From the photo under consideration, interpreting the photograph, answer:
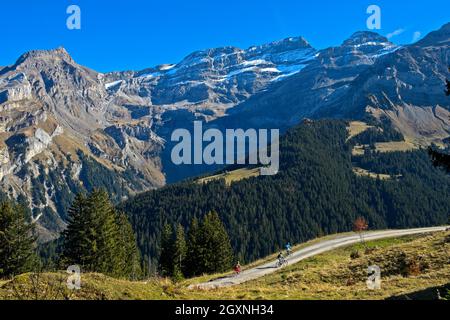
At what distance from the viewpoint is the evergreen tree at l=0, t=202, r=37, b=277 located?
63.7m

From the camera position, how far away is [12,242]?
6388cm

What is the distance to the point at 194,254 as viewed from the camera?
78.2 m

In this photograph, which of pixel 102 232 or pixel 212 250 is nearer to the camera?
pixel 102 232

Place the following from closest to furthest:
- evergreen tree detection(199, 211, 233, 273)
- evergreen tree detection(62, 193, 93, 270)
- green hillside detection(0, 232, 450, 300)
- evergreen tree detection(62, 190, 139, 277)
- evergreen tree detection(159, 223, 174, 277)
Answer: green hillside detection(0, 232, 450, 300), evergreen tree detection(62, 193, 93, 270), evergreen tree detection(62, 190, 139, 277), evergreen tree detection(199, 211, 233, 273), evergreen tree detection(159, 223, 174, 277)

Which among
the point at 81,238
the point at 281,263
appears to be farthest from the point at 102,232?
the point at 281,263

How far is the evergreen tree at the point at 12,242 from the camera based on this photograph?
63656 mm

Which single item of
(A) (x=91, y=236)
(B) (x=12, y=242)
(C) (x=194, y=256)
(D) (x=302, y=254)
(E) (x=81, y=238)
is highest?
(A) (x=91, y=236)

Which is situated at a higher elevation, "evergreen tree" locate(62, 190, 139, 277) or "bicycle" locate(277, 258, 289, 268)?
"evergreen tree" locate(62, 190, 139, 277)

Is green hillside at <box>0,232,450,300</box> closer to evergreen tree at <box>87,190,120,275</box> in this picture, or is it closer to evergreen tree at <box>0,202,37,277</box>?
evergreen tree at <box>87,190,120,275</box>

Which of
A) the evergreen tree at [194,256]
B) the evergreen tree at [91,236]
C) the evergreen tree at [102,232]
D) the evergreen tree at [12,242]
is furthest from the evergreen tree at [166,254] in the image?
the evergreen tree at [12,242]

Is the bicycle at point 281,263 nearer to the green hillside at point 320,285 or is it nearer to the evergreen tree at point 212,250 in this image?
the green hillside at point 320,285

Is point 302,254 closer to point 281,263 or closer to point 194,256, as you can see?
point 281,263

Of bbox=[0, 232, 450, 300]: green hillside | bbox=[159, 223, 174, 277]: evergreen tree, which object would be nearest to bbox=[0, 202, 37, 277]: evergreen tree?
bbox=[159, 223, 174, 277]: evergreen tree
